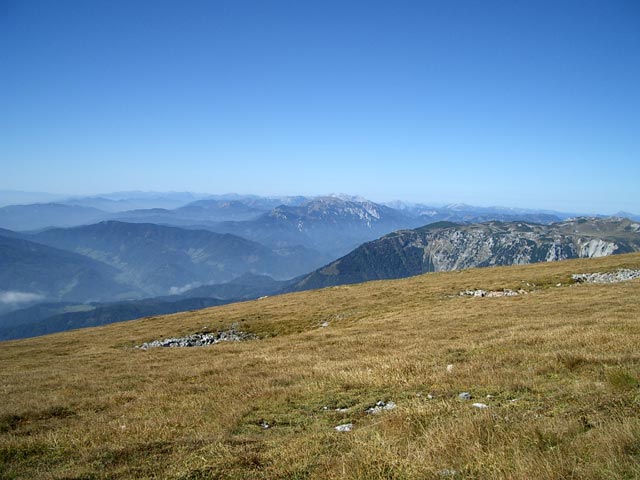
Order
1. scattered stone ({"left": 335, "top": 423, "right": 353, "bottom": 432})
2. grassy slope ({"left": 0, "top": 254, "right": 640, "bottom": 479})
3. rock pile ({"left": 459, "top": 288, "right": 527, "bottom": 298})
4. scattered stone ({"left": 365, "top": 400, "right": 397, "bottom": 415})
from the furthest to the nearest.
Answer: rock pile ({"left": 459, "top": 288, "right": 527, "bottom": 298}) → scattered stone ({"left": 365, "top": 400, "right": 397, "bottom": 415}) → scattered stone ({"left": 335, "top": 423, "right": 353, "bottom": 432}) → grassy slope ({"left": 0, "top": 254, "right": 640, "bottom": 479})

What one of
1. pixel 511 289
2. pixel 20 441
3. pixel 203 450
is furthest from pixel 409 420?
pixel 511 289

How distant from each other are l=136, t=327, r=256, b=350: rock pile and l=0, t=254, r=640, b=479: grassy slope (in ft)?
38.7

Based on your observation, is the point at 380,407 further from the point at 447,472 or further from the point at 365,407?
the point at 447,472

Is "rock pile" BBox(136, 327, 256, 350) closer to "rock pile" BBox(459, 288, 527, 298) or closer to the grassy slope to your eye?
the grassy slope

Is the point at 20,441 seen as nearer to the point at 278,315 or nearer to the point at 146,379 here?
the point at 146,379

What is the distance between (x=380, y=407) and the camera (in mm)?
10336

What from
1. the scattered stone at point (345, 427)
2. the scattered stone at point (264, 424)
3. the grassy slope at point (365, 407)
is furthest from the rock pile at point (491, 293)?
the scattered stone at point (345, 427)

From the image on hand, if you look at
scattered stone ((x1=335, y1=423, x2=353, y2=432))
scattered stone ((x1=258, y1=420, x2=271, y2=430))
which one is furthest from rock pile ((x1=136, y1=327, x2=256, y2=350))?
scattered stone ((x1=335, y1=423, x2=353, y2=432))

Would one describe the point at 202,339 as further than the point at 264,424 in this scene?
Yes

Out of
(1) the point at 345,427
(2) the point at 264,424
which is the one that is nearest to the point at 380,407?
(1) the point at 345,427

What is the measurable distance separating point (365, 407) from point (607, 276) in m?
44.5

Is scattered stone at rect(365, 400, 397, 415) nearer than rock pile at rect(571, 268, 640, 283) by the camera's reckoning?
Yes

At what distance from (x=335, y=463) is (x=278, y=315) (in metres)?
39.9

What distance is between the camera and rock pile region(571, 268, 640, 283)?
40844mm
